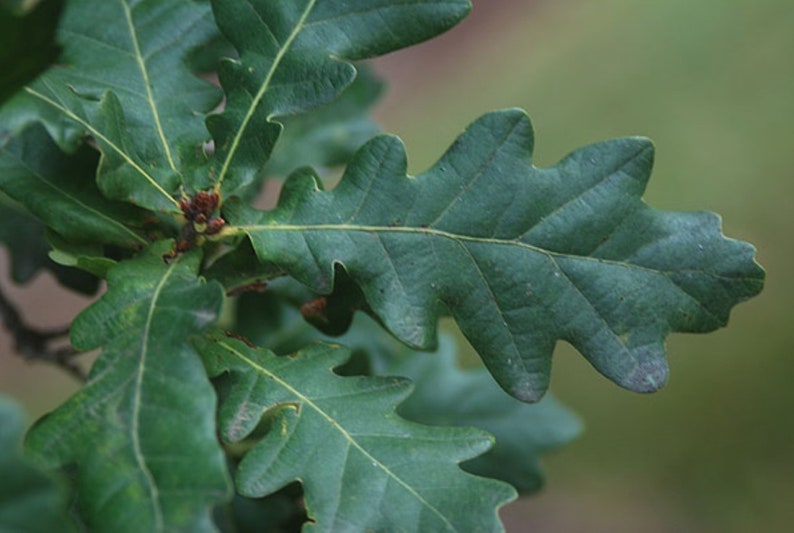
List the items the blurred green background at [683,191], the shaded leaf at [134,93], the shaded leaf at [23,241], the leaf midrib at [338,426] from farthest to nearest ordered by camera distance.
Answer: the blurred green background at [683,191] → the shaded leaf at [23,241] → the shaded leaf at [134,93] → the leaf midrib at [338,426]

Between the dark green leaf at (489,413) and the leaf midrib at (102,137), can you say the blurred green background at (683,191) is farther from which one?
the leaf midrib at (102,137)

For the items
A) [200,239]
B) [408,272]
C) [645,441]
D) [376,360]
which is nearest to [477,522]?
[408,272]

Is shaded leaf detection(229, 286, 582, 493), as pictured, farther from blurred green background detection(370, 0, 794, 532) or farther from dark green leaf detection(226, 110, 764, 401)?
blurred green background detection(370, 0, 794, 532)

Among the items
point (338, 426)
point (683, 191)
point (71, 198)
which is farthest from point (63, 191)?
point (683, 191)

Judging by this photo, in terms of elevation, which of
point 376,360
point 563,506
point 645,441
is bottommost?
point 563,506

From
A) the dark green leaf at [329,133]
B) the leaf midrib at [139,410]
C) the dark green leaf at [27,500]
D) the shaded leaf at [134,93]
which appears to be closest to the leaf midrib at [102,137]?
the shaded leaf at [134,93]

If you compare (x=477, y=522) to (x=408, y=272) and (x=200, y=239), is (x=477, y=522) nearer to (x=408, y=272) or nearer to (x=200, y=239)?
(x=408, y=272)

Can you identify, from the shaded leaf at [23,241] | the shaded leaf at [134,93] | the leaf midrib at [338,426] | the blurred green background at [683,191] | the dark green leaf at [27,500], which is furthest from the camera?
the blurred green background at [683,191]

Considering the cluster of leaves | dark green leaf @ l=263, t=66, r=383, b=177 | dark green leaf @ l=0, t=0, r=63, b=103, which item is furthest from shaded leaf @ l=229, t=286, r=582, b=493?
A: dark green leaf @ l=0, t=0, r=63, b=103
